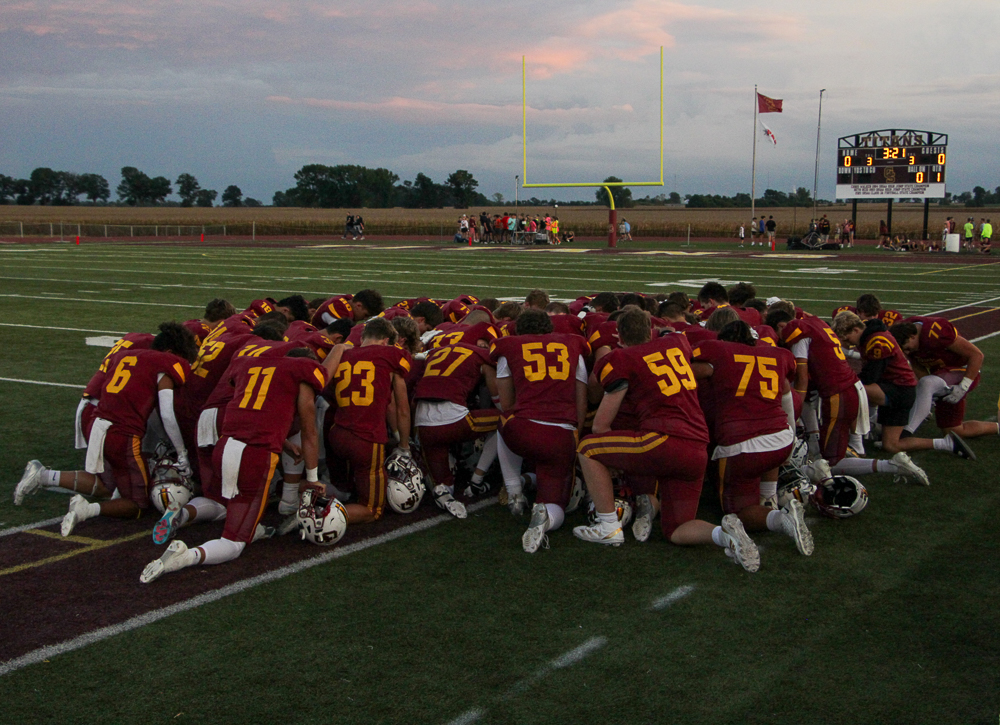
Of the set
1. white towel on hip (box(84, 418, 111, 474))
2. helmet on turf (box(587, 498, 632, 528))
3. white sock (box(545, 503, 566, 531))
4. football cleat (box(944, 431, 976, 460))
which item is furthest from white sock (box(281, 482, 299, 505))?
football cleat (box(944, 431, 976, 460))

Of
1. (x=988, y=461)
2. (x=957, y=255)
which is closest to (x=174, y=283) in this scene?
(x=988, y=461)

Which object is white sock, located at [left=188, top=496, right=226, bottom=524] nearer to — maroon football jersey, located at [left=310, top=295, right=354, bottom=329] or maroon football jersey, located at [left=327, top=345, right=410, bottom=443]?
maroon football jersey, located at [left=327, top=345, right=410, bottom=443]

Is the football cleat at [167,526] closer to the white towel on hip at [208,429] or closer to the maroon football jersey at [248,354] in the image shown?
the white towel on hip at [208,429]

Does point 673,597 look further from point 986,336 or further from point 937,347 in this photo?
point 986,336

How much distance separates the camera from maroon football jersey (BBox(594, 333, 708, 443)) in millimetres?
5156

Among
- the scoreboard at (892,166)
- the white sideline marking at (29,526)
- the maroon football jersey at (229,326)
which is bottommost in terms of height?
the white sideline marking at (29,526)

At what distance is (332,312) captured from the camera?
8602 mm

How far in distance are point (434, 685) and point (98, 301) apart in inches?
665

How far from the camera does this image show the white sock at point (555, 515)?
543 centimetres

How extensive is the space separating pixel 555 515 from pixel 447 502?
76 centimetres

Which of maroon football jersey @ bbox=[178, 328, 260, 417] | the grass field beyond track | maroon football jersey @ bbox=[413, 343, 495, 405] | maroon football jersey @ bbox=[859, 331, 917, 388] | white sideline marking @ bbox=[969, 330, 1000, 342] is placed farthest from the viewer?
white sideline marking @ bbox=[969, 330, 1000, 342]

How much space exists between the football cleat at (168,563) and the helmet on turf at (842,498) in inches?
146

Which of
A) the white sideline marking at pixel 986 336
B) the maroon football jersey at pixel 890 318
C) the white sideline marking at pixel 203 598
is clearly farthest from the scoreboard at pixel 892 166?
the white sideline marking at pixel 203 598

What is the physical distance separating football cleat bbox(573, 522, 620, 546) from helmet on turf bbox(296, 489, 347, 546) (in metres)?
1.40
